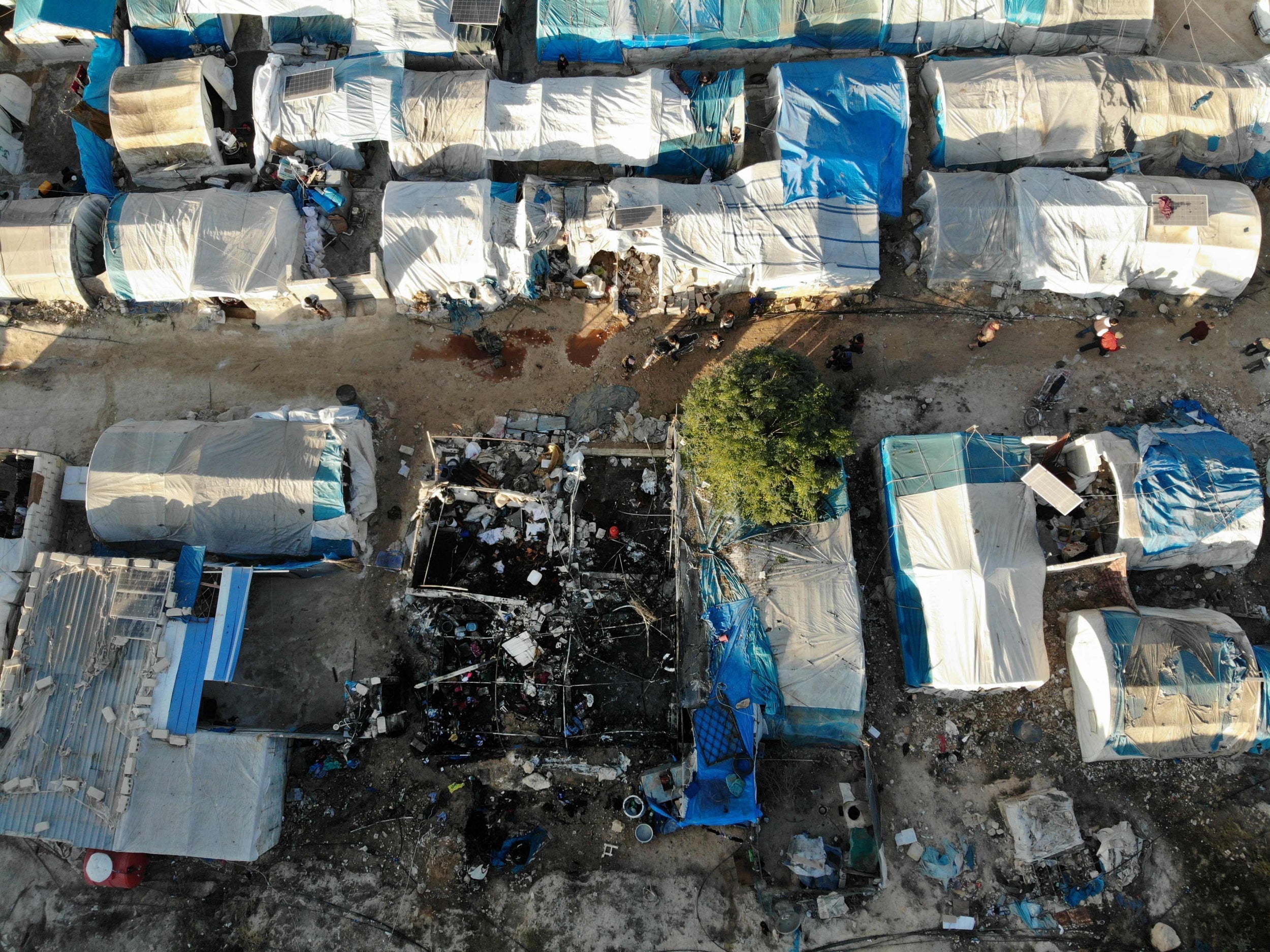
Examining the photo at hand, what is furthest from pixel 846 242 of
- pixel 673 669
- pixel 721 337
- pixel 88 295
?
pixel 88 295

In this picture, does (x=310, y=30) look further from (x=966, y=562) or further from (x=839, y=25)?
(x=966, y=562)

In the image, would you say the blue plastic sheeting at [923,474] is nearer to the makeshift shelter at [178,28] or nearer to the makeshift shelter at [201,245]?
the makeshift shelter at [201,245]

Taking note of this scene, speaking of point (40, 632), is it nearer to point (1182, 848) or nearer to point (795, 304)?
point (795, 304)

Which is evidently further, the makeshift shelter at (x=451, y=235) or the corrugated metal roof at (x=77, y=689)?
the makeshift shelter at (x=451, y=235)

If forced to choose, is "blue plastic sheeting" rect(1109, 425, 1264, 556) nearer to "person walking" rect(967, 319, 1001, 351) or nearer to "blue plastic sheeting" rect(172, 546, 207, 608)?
"person walking" rect(967, 319, 1001, 351)

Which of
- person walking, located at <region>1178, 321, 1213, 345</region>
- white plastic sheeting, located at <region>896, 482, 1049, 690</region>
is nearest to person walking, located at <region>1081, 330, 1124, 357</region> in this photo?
person walking, located at <region>1178, 321, 1213, 345</region>

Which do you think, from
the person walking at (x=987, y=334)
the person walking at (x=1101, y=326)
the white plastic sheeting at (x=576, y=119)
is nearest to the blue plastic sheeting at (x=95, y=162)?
the white plastic sheeting at (x=576, y=119)
